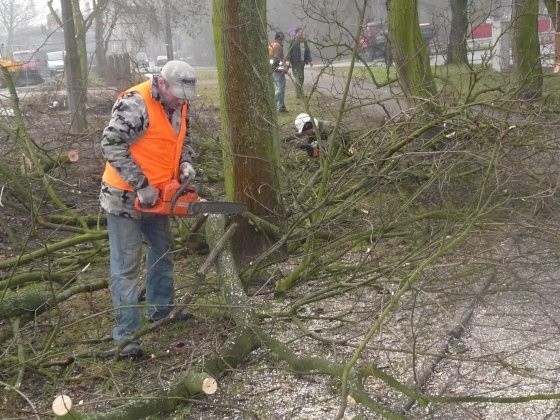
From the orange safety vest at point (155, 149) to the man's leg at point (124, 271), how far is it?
0.72 feet

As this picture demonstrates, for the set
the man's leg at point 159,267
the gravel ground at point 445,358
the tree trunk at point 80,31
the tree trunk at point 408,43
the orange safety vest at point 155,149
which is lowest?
the gravel ground at point 445,358

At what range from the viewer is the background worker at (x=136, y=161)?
358 cm

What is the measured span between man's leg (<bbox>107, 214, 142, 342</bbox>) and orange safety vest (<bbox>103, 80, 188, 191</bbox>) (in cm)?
22

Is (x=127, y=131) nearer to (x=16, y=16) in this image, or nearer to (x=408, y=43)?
(x=408, y=43)

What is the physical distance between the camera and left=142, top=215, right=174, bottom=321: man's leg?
4027mm

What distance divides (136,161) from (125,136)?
16 centimetres

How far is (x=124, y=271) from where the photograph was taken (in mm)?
3748

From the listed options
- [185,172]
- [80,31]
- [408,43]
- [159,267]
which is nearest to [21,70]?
[80,31]

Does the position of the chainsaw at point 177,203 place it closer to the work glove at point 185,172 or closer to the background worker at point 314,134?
the work glove at point 185,172

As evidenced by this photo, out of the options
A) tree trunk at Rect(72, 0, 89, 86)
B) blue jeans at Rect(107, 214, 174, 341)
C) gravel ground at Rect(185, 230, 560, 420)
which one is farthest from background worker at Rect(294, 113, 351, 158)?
tree trunk at Rect(72, 0, 89, 86)

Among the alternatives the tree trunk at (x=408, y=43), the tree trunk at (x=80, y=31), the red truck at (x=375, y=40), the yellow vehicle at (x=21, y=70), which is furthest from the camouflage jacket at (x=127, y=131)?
the tree trunk at (x=80, y=31)

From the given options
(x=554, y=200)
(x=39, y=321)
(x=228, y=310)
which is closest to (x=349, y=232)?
(x=228, y=310)

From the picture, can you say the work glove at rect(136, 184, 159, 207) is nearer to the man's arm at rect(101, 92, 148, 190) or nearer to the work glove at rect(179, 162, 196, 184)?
the man's arm at rect(101, 92, 148, 190)

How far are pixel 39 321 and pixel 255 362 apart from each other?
4.65 feet
